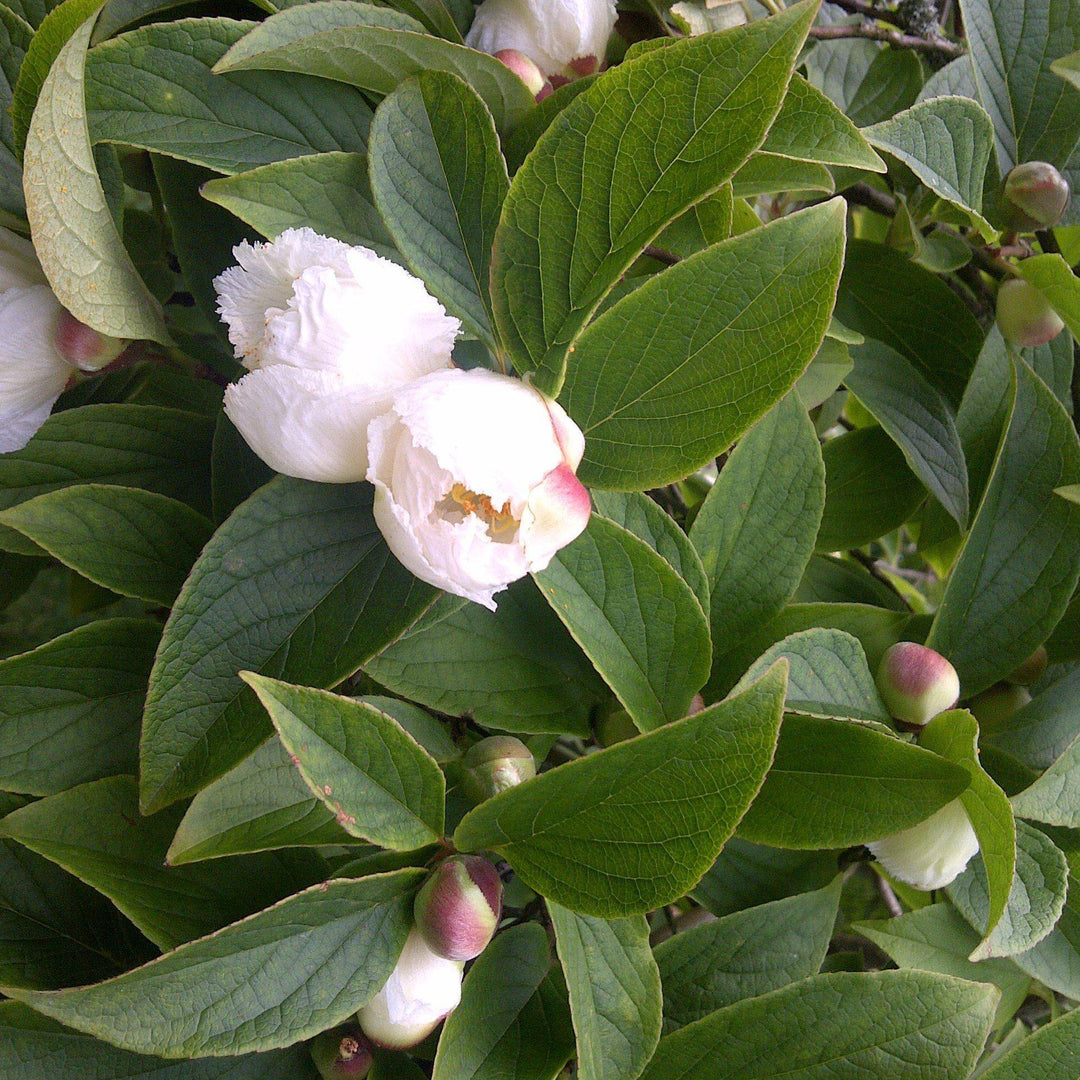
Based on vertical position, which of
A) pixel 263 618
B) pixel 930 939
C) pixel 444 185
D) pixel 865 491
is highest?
pixel 444 185

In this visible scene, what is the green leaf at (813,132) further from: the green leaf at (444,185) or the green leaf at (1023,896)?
the green leaf at (1023,896)

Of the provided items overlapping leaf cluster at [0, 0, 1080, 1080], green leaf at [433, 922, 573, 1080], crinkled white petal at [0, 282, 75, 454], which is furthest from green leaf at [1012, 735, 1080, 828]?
crinkled white petal at [0, 282, 75, 454]

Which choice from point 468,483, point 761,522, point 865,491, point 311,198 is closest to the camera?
point 468,483

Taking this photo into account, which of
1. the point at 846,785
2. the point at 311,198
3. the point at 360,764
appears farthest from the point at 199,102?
the point at 846,785

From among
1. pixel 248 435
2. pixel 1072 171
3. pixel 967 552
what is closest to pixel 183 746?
pixel 248 435

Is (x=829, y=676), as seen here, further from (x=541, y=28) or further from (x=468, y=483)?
(x=541, y=28)

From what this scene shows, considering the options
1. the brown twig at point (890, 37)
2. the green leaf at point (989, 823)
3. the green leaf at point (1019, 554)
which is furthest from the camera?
the brown twig at point (890, 37)

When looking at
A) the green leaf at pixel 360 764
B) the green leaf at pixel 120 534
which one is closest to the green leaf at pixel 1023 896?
the green leaf at pixel 360 764
